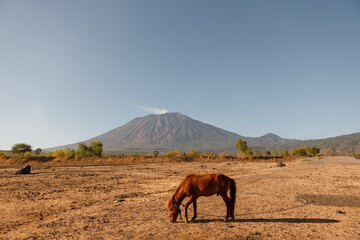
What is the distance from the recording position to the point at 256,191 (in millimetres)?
14328

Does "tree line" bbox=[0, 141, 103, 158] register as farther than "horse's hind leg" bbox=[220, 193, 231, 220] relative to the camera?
Yes

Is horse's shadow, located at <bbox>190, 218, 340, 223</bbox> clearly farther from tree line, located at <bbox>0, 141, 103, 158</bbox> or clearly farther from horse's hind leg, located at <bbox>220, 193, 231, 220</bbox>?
tree line, located at <bbox>0, 141, 103, 158</bbox>

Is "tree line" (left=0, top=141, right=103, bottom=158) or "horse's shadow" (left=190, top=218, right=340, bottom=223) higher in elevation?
"tree line" (left=0, top=141, right=103, bottom=158)

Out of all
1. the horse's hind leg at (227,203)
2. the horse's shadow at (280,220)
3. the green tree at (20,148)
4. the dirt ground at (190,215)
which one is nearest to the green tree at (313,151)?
the dirt ground at (190,215)

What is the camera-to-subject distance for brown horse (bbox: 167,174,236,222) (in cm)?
822

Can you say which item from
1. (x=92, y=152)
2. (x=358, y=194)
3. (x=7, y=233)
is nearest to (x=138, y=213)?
(x=7, y=233)

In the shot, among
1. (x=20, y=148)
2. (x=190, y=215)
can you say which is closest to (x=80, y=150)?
(x=20, y=148)

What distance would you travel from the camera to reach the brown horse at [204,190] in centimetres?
822

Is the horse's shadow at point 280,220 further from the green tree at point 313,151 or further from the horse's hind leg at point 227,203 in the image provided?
the green tree at point 313,151

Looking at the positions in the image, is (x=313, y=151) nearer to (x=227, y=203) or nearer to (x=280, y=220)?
(x=280, y=220)

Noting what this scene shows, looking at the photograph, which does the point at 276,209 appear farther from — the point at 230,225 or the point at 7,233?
the point at 7,233

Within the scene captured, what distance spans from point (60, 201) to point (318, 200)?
52.1ft

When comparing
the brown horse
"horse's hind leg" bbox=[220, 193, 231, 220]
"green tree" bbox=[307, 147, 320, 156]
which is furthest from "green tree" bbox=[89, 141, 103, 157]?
"green tree" bbox=[307, 147, 320, 156]

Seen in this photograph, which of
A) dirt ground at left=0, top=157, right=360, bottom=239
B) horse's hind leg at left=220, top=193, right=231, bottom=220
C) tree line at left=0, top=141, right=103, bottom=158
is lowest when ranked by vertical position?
dirt ground at left=0, top=157, right=360, bottom=239
